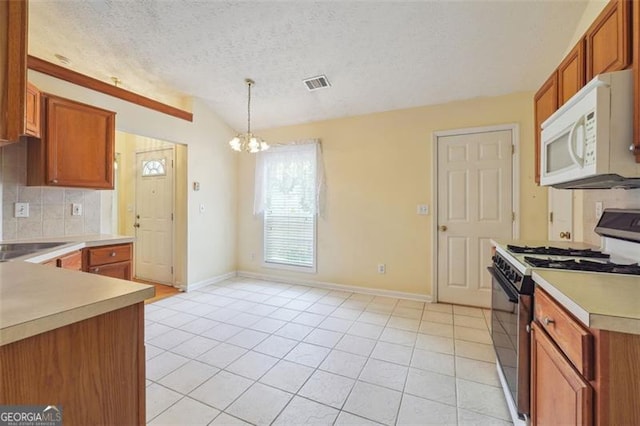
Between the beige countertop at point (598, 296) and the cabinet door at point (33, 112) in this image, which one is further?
the cabinet door at point (33, 112)

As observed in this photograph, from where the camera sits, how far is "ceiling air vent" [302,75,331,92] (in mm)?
3243

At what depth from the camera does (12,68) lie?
89 cm

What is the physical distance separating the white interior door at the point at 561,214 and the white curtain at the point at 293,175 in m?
2.70

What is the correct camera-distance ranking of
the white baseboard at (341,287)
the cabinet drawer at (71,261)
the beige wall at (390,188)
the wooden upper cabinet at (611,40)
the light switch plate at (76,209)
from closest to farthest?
the wooden upper cabinet at (611,40) < the cabinet drawer at (71,261) < the light switch plate at (76,209) < the beige wall at (390,188) < the white baseboard at (341,287)

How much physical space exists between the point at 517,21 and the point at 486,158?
138 cm

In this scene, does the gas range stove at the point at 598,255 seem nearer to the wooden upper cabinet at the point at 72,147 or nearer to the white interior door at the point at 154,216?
the wooden upper cabinet at the point at 72,147

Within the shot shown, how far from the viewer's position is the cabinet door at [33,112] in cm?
219

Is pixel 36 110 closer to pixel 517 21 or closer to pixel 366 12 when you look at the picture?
pixel 366 12

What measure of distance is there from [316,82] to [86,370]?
329 centimetres

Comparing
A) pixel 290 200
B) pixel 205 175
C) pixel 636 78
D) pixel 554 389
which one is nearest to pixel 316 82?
pixel 290 200

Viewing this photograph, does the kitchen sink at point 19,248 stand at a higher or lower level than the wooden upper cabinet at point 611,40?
lower

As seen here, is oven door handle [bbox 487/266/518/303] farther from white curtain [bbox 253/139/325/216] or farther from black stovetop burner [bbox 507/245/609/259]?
white curtain [bbox 253/139/325/216]

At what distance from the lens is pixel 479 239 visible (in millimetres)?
3271

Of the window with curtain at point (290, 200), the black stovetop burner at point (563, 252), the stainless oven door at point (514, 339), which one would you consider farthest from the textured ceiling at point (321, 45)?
the stainless oven door at point (514, 339)
